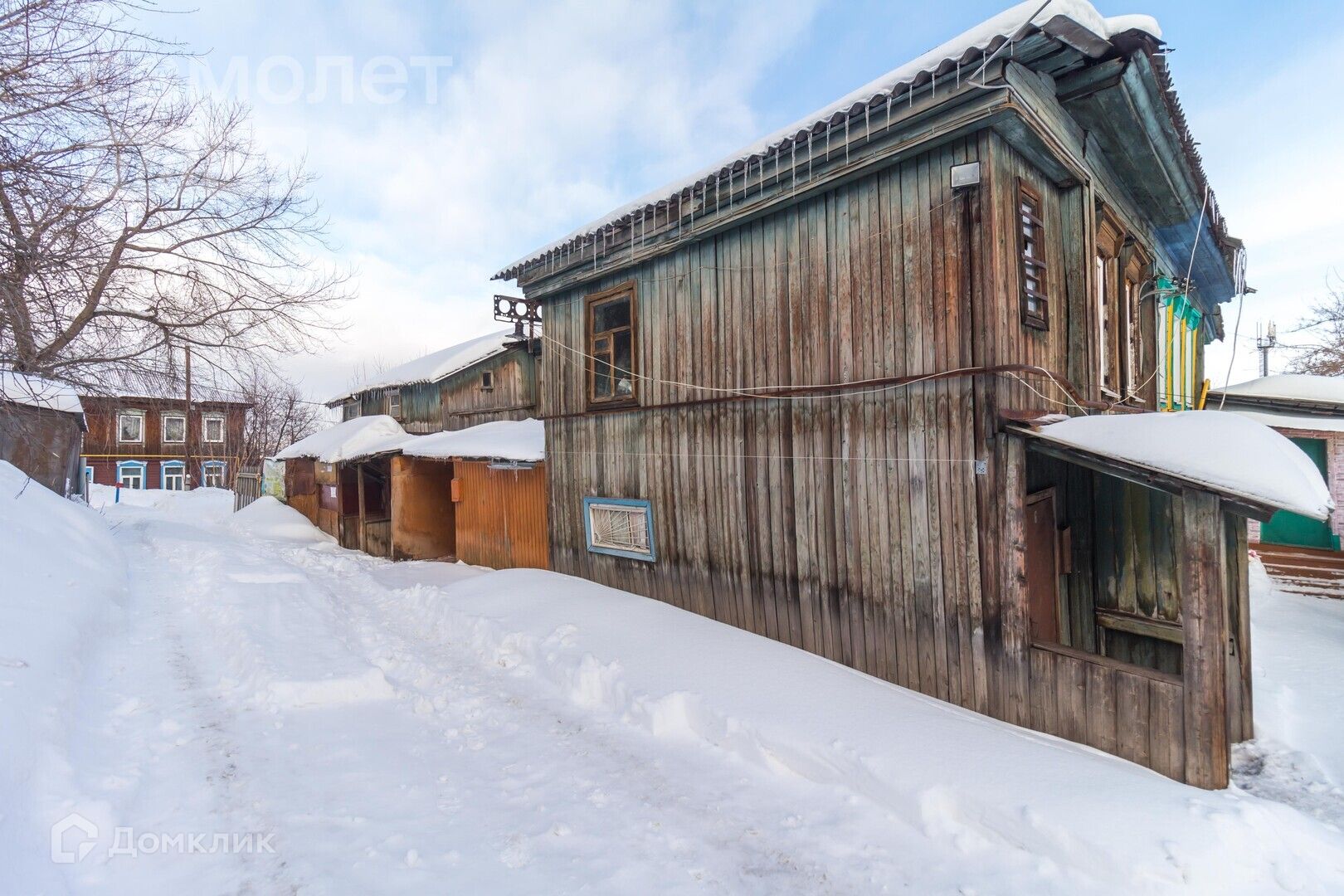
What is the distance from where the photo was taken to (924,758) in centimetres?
390

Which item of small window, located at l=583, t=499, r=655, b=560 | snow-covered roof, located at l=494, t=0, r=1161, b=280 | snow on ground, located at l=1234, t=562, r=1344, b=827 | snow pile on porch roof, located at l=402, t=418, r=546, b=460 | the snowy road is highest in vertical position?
snow-covered roof, located at l=494, t=0, r=1161, b=280

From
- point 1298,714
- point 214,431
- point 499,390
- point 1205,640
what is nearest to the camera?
point 1205,640

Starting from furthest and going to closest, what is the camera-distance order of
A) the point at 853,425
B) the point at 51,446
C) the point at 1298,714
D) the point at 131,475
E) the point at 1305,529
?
the point at 131,475
the point at 51,446
the point at 1305,529
the point at 853,425
the point at 1298,714

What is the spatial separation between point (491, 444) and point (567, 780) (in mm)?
7776

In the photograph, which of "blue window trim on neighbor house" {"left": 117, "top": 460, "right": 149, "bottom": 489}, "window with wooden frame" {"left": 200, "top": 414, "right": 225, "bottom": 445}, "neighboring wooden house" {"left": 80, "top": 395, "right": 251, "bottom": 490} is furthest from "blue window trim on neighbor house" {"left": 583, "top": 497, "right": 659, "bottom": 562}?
"blue window trim on neighbor house" {"left": 117, "top": 460, "right": 149, "bottom": 489}

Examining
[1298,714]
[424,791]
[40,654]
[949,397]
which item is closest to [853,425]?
[949,397]

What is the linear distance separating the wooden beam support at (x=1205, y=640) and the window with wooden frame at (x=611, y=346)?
19.4ft

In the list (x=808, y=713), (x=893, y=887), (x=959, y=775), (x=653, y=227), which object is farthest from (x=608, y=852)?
(x=653, y=227)

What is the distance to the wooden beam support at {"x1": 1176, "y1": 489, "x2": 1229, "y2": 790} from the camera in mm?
3703

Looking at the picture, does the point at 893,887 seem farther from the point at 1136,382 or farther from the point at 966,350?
the point at 1136,382

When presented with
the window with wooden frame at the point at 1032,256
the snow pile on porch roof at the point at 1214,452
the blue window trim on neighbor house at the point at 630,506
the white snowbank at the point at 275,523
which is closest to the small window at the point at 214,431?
the white snowbank at the point at 275,523

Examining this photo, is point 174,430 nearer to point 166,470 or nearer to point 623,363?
point 166,470

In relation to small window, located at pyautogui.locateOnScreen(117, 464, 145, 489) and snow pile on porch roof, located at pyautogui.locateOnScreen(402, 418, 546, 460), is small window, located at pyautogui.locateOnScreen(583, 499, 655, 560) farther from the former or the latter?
small window, located at pyautogui.locateOnScreen(117, 464, 145, 489)

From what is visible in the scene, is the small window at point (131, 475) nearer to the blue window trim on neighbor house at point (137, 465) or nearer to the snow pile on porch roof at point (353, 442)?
the blue window trim on neighbor house at point (137, 465)
